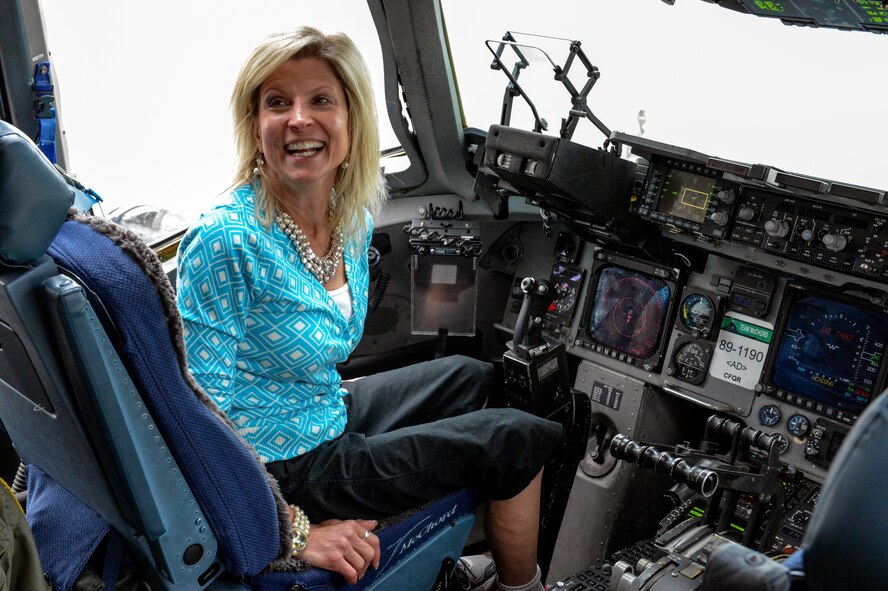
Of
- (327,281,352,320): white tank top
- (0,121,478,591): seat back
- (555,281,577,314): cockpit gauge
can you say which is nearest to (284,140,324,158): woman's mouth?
(327,281,352,320): white tank top

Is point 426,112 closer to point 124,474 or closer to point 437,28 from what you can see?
point 437,28

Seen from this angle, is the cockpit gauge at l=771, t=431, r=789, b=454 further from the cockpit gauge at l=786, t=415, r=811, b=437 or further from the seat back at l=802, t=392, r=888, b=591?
the seat back at l=802, t=392, r=888, b=591

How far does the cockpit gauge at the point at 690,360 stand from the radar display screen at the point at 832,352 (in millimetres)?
210

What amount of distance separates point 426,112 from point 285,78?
4.28 feet

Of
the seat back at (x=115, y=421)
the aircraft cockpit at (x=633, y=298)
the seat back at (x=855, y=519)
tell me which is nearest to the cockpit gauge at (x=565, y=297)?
the aircraft cockpit at (x=633, y=298)

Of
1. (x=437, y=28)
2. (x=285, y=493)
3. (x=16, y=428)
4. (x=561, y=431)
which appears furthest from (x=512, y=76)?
(x=16, y=428)

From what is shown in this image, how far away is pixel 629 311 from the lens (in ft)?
9.66

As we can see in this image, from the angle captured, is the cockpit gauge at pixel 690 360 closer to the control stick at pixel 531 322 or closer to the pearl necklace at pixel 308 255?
the control stick at pixel 531 322

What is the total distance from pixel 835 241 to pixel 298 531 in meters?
1.54

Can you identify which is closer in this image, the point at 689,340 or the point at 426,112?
the point at 689,340

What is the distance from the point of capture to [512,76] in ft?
9.46

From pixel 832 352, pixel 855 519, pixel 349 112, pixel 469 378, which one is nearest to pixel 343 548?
pixel 469 378

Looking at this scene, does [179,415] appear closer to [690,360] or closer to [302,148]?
[302,148]

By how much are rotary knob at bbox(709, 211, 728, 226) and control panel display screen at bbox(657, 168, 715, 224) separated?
0.11ft
